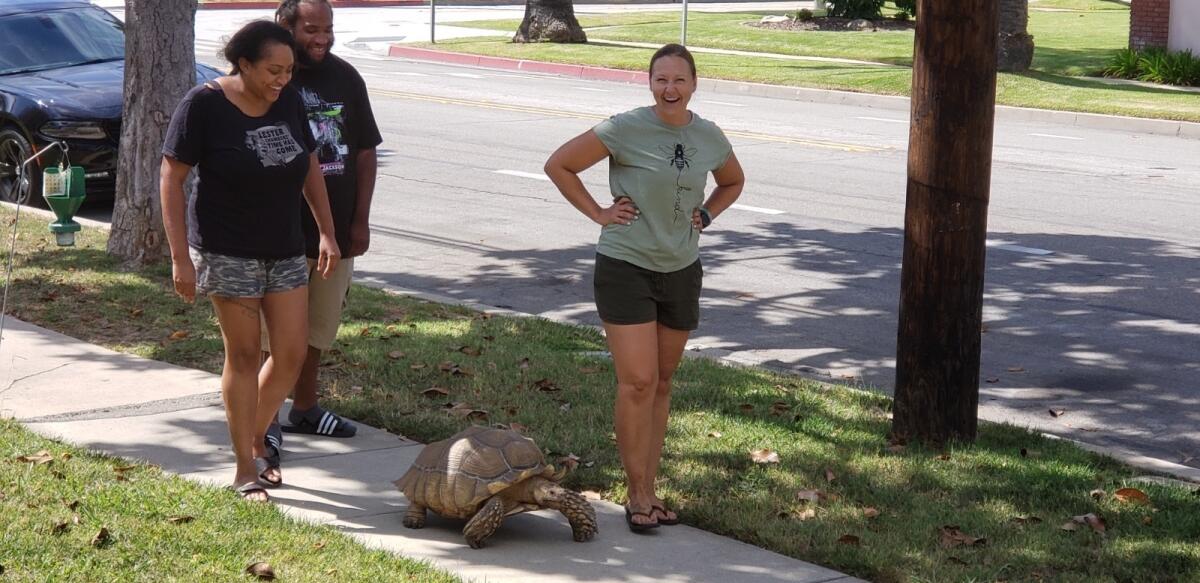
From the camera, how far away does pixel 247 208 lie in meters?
5.45

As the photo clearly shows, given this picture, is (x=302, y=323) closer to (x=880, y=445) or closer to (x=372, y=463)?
Answer: (x=372, y=463)

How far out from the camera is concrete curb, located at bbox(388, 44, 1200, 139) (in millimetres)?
20750

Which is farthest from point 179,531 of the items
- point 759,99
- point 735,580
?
point 759,99

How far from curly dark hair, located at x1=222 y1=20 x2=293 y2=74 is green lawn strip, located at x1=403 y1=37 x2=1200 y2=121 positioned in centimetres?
1394

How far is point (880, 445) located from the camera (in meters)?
6.55

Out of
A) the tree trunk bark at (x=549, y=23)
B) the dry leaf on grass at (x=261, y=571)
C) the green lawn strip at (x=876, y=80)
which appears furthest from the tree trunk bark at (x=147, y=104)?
the tree trunk bark at (x=549, y=23)

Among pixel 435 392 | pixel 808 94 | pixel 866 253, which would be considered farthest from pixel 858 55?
pixel 435 392

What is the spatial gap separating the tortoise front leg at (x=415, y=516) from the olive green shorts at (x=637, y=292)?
95 cm

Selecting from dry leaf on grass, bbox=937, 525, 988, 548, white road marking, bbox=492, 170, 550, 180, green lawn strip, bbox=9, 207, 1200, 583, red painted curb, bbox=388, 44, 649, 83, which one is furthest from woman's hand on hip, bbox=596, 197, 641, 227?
red painted curb, bbox=388, 44, 649, 83

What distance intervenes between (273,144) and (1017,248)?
7.52 metres

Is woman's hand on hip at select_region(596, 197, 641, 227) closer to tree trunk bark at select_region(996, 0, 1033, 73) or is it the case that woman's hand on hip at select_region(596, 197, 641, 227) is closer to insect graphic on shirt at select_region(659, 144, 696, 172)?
insect graphic on shirt at select_region(659, 144, 696, 172)

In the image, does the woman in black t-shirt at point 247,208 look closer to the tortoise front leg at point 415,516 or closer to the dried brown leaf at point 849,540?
the tortoise front leg at point 415,516

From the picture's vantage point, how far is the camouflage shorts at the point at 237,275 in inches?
216

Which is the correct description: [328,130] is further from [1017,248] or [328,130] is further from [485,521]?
[1017,248]
